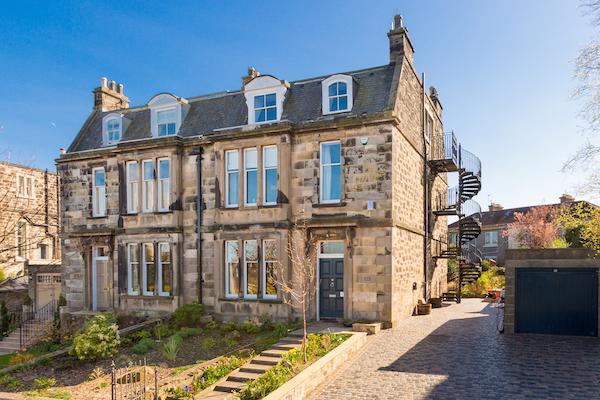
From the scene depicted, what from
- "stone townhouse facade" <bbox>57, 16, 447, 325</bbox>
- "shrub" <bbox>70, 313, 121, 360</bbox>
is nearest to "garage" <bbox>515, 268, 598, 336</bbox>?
"stone townhouse facade" <bbox>57, 16, 447, 325</bbox>

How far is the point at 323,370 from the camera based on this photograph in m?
11.5

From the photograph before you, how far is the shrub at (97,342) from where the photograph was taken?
53.4 feet

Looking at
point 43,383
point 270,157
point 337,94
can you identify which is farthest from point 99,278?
point 337,94

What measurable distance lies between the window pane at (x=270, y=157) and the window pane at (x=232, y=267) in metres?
Result: 3.72

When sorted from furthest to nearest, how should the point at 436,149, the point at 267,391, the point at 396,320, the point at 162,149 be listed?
1. the point at 436,149
2. the point at 162,149
3. the point at 396,320
4. the point at 267,391

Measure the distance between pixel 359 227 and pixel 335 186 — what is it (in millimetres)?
1983

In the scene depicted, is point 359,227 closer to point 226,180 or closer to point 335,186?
point 335,186

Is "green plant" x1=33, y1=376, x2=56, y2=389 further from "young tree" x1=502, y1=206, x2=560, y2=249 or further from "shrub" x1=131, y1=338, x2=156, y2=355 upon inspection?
"young tree" x1=502, y1=206, x2=560, y2=249

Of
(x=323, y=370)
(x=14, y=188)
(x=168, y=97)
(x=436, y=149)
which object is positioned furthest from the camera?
(x=14, y=188)

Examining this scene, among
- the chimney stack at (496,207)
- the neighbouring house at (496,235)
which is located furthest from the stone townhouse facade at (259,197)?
the chimney stack at (496,207)

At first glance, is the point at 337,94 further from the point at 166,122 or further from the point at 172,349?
the point at 172,349

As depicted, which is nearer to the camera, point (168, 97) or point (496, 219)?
point (168, 97)

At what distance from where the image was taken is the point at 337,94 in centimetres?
1866

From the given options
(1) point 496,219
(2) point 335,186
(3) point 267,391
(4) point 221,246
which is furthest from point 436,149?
(1) point 496,219
